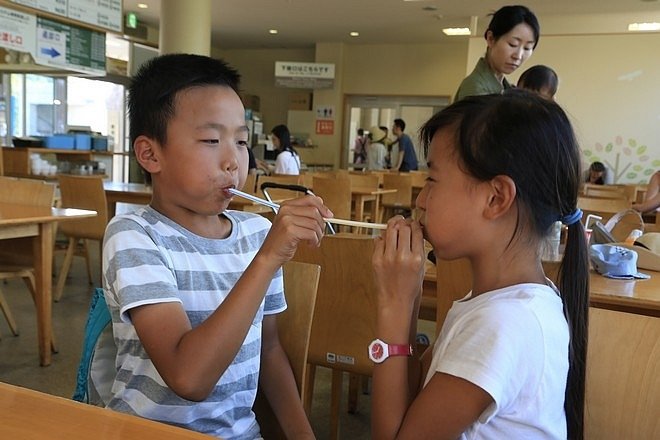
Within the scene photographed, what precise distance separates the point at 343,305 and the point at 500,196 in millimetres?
1118

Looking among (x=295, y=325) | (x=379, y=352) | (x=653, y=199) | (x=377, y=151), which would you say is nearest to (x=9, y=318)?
(x=295, y=325)

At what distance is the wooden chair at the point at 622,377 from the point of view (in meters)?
1.00

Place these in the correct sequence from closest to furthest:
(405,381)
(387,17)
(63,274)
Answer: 1. (405,381)
2. (63,274)
3. (387,17)

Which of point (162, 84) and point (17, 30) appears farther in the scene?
point (17, 30)

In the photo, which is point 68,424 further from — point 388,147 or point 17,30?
point 388,147

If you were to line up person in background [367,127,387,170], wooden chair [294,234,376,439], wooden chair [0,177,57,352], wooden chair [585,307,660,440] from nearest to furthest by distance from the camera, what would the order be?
wooden chair [585,307,660,440]
wooden chair [294,234,376,439]
wooden chair [0,177,57,352]
person in background [367,127,387,170]

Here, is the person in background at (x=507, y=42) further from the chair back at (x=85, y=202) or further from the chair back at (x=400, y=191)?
the chair back at (x=400, y=191)

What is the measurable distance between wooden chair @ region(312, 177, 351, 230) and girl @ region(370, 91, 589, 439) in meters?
3.81

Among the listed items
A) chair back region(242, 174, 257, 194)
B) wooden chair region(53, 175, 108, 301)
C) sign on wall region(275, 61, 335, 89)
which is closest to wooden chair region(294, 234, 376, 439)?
wooden chair region(53, 175, 108, 301)

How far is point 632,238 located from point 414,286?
1597 mm

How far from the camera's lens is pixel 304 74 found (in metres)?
10.5

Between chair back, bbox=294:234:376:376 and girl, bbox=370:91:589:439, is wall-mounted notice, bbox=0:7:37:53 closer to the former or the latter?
chair back, bbox=294:234:376:376

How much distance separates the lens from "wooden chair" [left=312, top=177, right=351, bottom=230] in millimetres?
4773

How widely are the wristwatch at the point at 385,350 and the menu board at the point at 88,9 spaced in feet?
14.7
